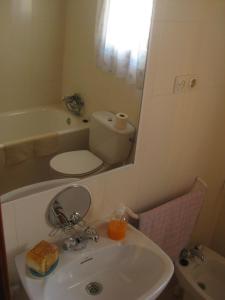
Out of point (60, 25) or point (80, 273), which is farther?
point (80, 273)

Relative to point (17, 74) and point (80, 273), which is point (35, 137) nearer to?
point (17, 74)

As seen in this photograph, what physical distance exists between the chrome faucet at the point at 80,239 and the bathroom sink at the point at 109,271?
21 millimetres

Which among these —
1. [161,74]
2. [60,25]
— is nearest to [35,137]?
[60,25]

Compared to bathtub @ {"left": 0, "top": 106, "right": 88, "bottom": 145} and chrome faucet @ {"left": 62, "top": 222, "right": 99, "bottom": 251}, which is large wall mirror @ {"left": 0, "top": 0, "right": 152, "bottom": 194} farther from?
chrome faucet @ {"left": 62, "top": 222, "right": 99, "bottom": 251}

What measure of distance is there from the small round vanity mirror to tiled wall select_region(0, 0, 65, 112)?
377 mm

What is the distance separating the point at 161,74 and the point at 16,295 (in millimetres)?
1077

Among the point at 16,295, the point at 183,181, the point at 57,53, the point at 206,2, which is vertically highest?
the point at 206,2

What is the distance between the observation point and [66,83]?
1.26 metres

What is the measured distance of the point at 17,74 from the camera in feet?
3.88

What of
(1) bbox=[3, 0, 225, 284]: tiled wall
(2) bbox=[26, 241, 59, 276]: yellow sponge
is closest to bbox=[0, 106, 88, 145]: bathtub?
(1) bbox=[3, 0, 225, 284]: tiled wall

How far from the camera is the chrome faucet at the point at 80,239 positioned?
1271mm

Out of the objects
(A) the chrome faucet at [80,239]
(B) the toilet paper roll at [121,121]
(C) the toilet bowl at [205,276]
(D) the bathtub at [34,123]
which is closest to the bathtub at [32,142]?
(D) the bathtub at [34,123]

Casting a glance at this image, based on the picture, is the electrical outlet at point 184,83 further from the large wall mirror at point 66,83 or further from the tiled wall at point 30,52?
the tiled wall at point 30,52

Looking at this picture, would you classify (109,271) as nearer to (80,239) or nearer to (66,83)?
(80,239)
